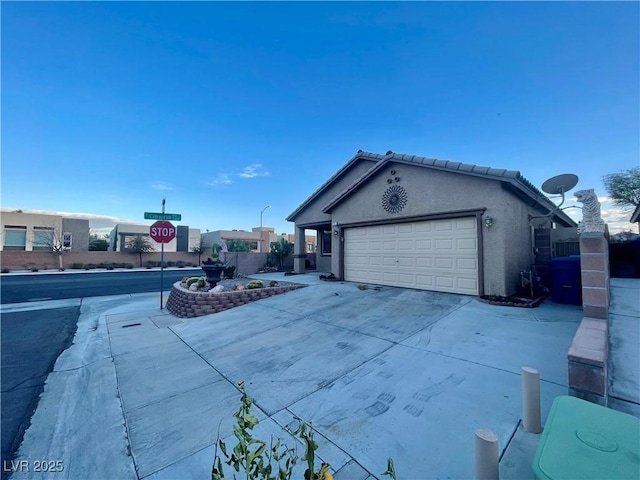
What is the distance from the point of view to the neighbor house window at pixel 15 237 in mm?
34188

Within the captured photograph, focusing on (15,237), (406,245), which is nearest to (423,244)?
(406,245)

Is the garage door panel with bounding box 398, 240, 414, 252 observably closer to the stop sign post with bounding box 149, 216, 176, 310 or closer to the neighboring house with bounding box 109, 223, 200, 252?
the stop sign post with bounding box 149, 216, 176, 310

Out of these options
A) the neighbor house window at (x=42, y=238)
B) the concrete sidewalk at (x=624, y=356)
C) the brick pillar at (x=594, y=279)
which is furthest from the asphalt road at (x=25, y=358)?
the neighbor house window at (x=42, y=238)

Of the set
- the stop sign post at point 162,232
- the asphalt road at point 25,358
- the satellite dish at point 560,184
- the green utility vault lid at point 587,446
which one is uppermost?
the satellite dish at point 560,184

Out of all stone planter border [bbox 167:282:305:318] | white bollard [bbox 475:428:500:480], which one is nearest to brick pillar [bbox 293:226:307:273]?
stone planter border [bbox 167:282:305:318]

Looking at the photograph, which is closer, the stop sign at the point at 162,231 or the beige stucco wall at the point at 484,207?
the beige stucco wall at the point at 484,207

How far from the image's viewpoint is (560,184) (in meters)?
7.14

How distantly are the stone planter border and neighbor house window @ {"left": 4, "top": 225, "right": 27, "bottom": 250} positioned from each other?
42413 mm

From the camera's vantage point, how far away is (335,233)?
11852mm

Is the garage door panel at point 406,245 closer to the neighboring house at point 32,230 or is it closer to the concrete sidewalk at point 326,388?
the concrete sidewalk at point 326,388

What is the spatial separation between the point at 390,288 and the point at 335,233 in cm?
373

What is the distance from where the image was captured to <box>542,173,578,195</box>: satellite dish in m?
6.96

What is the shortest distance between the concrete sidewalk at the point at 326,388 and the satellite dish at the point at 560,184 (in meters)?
3.18

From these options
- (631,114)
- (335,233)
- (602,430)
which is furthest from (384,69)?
(602,430)
